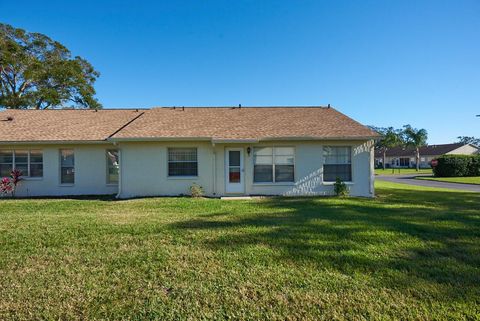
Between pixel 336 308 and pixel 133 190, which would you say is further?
pixel 133 190

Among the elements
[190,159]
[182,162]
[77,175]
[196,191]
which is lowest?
[196,191]

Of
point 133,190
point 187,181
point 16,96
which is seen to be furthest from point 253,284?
point 16,96

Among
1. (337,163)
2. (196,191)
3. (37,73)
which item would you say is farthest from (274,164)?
(37,73)

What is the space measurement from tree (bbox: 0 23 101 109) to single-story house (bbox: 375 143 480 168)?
71264 mm

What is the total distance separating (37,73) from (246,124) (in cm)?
2691

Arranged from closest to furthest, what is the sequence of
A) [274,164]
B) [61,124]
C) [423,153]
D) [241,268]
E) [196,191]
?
[241,268] → [196,191] → [274,164] → [61,124] → [423,153]

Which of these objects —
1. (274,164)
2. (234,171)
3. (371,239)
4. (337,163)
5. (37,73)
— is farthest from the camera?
(37,73)

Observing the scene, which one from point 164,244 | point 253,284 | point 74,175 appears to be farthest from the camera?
point 74,175

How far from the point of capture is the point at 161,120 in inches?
543

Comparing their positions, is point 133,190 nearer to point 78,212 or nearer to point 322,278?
point 78,212

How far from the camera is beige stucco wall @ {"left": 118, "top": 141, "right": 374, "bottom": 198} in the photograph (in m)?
12.0

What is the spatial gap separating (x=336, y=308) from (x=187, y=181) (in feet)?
31.9

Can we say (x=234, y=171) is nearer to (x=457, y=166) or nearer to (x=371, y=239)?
(x=371, y=239)

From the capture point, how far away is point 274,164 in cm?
1237
